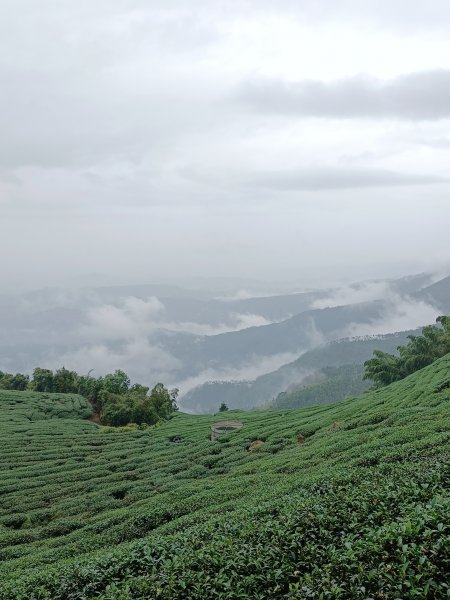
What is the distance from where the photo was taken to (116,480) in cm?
3136

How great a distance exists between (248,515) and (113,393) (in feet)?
230

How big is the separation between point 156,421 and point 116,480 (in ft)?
128

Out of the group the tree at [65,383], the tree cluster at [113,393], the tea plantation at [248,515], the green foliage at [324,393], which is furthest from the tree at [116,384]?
the green foliage at [324,393]

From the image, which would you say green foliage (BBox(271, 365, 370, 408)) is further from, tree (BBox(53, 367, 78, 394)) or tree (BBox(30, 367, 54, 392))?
tree (BBox(30, 367, 54, 392))

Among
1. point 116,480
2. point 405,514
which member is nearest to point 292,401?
point 116,480

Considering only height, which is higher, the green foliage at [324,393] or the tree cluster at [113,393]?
the tree cluster at [113,393]

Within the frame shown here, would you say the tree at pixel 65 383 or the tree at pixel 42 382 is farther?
the tree at pixel 42 382

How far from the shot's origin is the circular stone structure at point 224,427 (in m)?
44.6

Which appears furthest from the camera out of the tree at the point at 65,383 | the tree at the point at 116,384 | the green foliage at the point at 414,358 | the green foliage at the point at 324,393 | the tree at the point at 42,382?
the green foliage at the point at 324,393

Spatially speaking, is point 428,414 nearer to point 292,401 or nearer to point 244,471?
point 244,471

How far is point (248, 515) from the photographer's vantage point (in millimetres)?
13227

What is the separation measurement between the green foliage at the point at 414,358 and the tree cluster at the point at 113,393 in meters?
29.7

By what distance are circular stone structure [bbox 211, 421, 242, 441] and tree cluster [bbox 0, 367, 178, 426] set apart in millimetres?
23768

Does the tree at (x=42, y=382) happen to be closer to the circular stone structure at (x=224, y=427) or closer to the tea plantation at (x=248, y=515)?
the tea plantation at (x=248, y=515)
